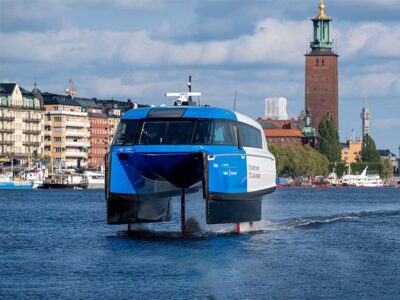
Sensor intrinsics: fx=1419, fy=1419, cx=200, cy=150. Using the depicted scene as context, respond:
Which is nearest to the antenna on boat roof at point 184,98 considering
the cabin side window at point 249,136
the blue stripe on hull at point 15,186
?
the cabin side window at point 249,136

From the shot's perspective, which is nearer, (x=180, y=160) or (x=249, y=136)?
(x=180, y=160)

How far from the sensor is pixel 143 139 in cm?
5050

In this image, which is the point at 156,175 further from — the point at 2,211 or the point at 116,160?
the point at 2,211

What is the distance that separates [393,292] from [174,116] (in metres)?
15.6

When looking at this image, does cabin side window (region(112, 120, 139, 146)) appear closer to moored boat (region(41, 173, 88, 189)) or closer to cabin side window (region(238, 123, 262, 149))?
cabin side window (region(238, 123, 262, 149))

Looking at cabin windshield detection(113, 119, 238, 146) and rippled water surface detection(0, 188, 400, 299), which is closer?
rippled water surface detection(0, 188, 400, 299)

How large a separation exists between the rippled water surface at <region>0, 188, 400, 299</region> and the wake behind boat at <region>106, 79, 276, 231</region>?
1220mm

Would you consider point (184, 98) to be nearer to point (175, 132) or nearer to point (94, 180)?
point (175, 132)

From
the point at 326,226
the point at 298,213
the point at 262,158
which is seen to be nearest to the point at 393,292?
the point at 262,158

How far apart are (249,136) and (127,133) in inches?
228

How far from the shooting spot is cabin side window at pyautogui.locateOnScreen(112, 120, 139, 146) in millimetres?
50594

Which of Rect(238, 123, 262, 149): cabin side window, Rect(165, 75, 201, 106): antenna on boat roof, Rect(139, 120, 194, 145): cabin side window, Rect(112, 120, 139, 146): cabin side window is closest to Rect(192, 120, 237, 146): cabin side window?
Rect(139, 120, 194, 145): cabin side window

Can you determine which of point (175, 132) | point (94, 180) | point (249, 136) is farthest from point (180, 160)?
point (94, 180)

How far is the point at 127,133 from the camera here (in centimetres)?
5072
